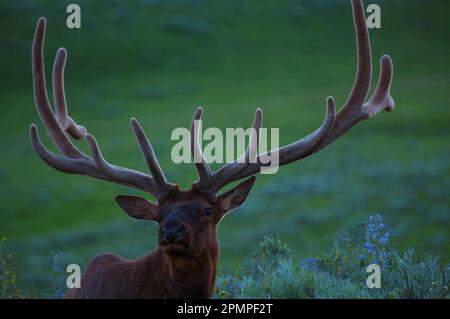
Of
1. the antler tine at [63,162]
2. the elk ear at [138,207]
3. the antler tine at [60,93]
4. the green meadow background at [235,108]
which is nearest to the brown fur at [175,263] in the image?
the elk ear at [138,207]

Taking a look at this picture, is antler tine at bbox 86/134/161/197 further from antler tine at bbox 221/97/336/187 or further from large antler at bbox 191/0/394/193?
antler tine at bbox 221/97/336/187

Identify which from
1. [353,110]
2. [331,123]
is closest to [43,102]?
[331,123]

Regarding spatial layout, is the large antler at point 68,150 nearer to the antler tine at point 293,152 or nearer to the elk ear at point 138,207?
the elk ear at point 138,207

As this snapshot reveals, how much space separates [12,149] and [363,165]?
1477 centimetres

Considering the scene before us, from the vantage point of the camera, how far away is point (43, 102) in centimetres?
753

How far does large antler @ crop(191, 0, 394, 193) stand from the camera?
704 centimetres

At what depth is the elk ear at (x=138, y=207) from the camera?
704cm

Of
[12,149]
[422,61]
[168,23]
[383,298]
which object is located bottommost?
[383,298]

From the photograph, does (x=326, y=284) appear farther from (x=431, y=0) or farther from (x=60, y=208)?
(x=431, y=0)

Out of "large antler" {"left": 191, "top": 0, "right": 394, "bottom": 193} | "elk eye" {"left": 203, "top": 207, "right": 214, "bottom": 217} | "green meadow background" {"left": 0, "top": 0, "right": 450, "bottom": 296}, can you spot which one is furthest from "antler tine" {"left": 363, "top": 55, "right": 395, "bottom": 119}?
"green meadow background" {"left": 0, "top": 0, "right": 450, "bottom": 296}

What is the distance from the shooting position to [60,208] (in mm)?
34406

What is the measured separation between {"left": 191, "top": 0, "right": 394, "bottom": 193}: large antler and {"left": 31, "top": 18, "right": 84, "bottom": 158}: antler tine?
1.24 metres

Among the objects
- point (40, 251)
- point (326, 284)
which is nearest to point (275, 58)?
point (40, 251)

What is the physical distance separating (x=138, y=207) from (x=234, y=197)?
75 centimetres
